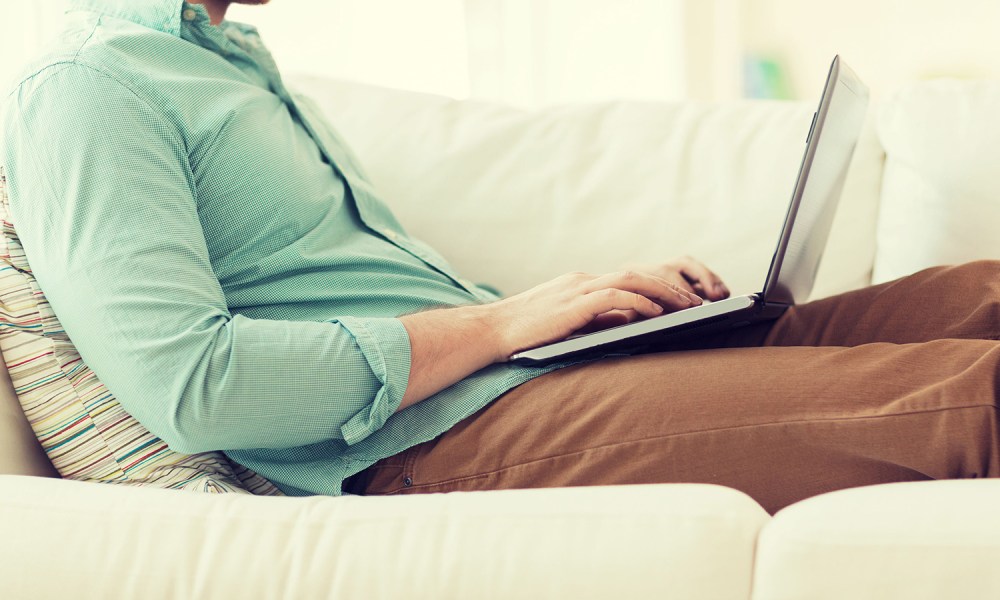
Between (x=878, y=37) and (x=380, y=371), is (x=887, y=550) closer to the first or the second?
(x=380, y=371)

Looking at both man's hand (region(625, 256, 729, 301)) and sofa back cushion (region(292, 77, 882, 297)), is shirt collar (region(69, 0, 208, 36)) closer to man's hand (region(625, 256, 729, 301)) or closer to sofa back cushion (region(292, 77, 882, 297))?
sofa back cushion (region(292, 77, 882, 297))

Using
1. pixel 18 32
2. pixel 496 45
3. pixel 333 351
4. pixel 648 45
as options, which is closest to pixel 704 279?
pixel 333 351

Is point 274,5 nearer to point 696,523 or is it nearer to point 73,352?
point 73,352

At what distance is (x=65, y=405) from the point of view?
0.80 meters

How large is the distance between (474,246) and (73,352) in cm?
65

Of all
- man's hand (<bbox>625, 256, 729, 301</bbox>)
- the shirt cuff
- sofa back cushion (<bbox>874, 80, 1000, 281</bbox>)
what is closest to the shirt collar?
the shirt cuff

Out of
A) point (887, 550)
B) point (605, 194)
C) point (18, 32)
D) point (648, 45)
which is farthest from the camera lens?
point (648, 45)

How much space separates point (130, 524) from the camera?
641 millimetres

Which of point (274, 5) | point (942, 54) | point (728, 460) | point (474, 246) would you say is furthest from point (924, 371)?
point (942, 54)

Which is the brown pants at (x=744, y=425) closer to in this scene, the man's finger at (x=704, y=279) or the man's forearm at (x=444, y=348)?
the man's forearm at (x=444, y=348)

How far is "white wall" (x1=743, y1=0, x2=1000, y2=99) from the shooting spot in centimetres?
262

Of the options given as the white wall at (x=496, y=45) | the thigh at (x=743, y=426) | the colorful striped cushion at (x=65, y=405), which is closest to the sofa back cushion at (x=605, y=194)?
the thigh at (x=743, y=426)

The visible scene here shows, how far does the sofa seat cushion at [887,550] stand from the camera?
0.55 meters

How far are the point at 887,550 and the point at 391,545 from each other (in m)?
0.34
